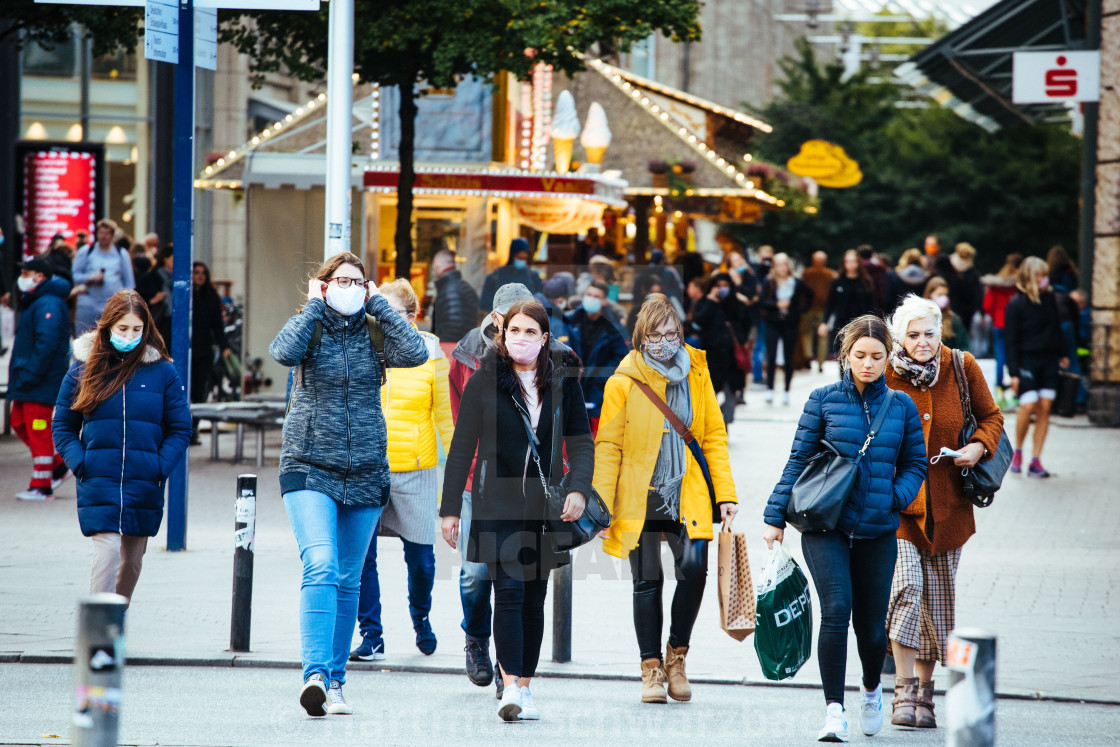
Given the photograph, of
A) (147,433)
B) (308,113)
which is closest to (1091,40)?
(308,113)

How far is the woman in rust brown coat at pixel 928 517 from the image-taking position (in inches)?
244

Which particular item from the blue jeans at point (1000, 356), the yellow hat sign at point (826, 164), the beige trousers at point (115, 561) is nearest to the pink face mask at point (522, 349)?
the beige trousers at point (115, 561)

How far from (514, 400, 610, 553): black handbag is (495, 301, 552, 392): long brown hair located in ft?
0.50

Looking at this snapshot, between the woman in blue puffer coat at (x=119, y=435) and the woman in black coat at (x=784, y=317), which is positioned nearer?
the woman in blue puffer coat at (x=119, y=435)

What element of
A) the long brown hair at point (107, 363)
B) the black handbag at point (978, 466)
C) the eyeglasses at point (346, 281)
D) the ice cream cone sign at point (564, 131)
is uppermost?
the ice cream cone sign at point (564, 131)

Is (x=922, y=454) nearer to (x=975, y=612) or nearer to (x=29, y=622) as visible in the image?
(x=975, y=612)

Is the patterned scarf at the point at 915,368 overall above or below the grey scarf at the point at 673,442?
above

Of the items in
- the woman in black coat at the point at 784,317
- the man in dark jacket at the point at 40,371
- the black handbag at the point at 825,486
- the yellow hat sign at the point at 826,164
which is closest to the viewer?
the black handbag at the point at 825,486

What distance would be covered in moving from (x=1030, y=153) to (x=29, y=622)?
3491 centimetres

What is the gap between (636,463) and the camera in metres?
6.43

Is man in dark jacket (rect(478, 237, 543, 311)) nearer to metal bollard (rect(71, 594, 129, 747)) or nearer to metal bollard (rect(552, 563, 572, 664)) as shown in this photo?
metal bollard (rect(552, 563, 572, 664))

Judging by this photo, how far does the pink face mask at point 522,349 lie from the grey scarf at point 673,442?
0.67m

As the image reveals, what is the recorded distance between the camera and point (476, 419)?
20.0 ft

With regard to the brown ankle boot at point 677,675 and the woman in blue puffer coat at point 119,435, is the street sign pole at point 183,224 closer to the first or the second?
the woman in blue puffer coat at point 119,435
